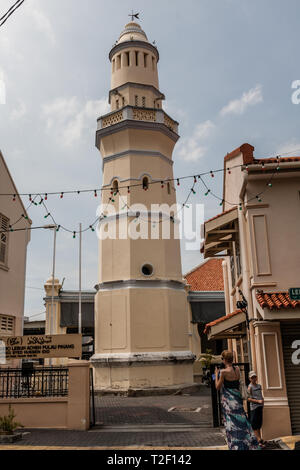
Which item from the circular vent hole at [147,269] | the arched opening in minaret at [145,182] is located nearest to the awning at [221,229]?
the circular vent hole at [147,269]

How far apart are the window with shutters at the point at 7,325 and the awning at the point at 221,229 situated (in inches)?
297

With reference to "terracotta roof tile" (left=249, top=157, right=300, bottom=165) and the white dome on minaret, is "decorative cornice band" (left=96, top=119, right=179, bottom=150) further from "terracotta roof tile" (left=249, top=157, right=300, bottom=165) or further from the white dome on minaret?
"terracotta roof tile" (left=249, top=157, right=300, bottom=165)

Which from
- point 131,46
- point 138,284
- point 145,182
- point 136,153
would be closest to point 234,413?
point 138,284

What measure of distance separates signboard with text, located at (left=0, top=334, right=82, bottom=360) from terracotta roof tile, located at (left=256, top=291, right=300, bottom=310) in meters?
5.41

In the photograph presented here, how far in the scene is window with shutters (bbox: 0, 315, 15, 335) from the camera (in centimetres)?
1493

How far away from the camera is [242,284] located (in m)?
13.8

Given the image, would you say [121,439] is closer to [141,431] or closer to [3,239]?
[141,431]

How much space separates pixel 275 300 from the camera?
10.7 metres

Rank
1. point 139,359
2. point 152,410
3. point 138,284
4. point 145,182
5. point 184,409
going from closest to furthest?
point 152,410, point 184,409, point 139,359, point 138,284, point 145,182

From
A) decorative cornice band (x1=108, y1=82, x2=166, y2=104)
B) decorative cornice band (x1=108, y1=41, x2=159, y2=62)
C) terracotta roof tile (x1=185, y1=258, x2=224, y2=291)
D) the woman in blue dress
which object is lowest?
the woman in blue dress

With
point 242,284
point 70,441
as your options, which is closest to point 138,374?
point 242,284

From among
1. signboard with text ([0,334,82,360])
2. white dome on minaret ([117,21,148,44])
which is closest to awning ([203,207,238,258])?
signboard with text ([0,334,82,360])

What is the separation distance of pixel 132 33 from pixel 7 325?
18449 millimetres

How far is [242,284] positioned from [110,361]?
8.98m
